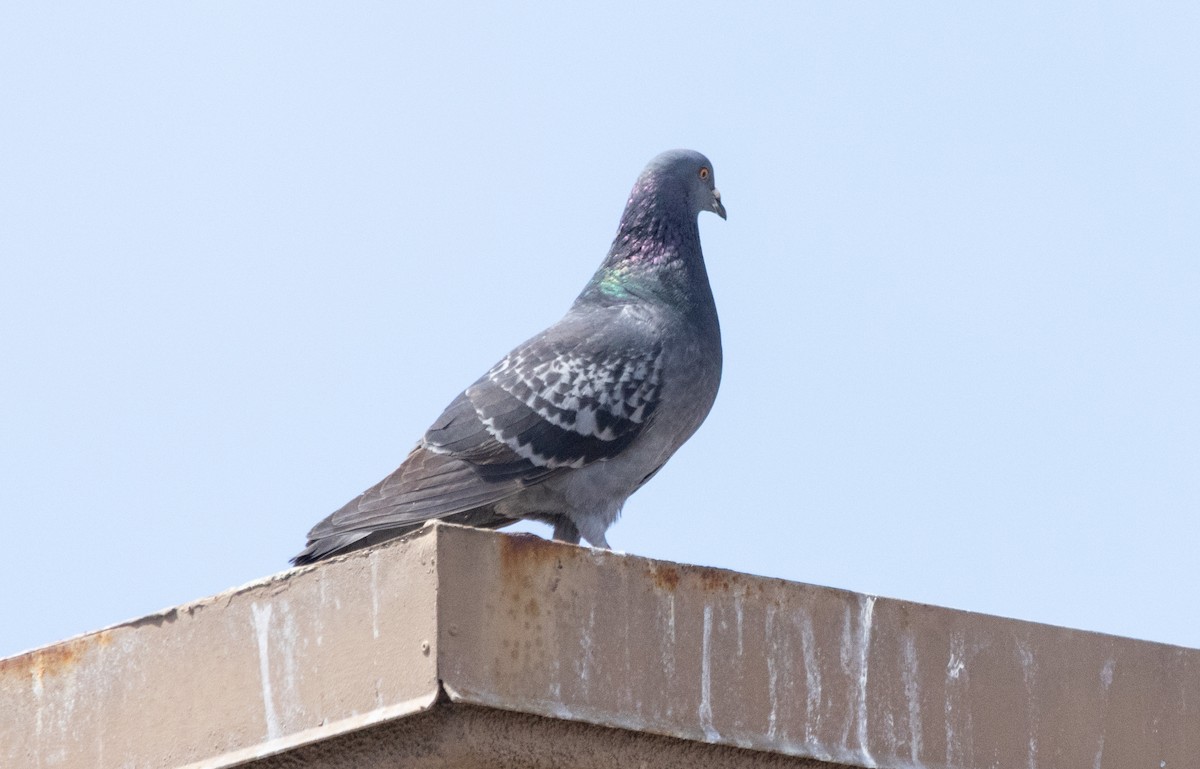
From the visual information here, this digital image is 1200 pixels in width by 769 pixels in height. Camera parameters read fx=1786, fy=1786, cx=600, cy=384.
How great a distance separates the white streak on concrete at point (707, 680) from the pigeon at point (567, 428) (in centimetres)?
281

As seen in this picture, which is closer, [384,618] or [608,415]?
[384,618]

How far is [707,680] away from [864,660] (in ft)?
1.89

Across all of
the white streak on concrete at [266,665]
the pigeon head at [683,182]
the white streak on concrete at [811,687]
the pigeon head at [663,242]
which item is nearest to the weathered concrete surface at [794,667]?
the white streak on concrete at [811,687]

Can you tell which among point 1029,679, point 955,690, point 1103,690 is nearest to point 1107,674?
point 1103,690

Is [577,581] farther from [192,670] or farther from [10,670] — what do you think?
[10,670]

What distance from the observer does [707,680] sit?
529cm

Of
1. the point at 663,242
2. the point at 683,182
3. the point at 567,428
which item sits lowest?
the point at 567,428

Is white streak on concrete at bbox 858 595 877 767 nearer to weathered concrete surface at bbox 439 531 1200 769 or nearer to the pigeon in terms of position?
weathered concrete surface at bbox 439 531 1200 769

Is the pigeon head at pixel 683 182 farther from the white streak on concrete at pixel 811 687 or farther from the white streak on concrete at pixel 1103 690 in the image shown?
the white streak on concrete at pixel 811 687

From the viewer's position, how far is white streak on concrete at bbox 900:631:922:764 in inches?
220

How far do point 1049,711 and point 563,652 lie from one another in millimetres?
1865

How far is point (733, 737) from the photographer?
5277mm

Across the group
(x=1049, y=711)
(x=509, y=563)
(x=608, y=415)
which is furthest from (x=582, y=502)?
(x=509, y=563)

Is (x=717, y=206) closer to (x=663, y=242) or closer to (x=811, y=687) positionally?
(x=663, y=242)
